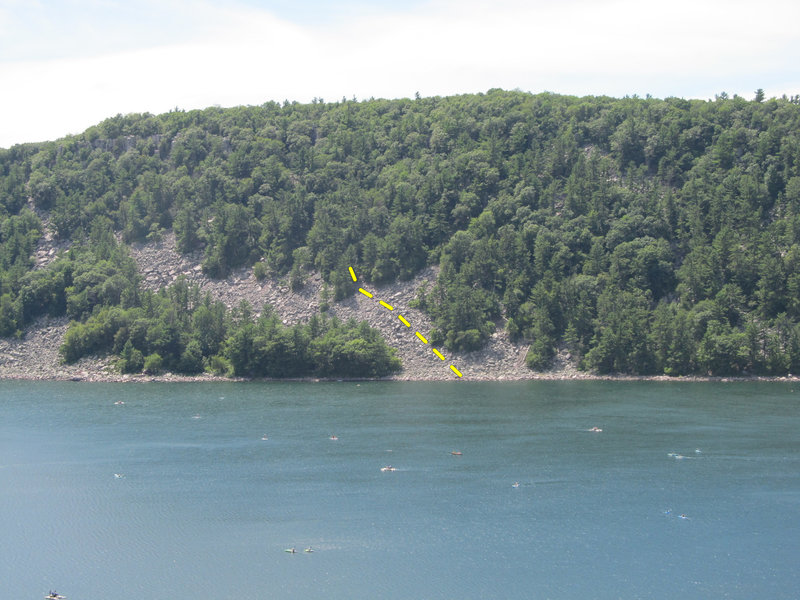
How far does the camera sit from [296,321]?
13788 centimetres

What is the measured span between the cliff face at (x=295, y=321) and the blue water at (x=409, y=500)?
1022 inches

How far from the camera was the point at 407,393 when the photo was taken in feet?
353

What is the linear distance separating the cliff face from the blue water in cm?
2596

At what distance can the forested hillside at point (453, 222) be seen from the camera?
12206 centimetres

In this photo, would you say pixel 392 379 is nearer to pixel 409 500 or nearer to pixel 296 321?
pixel 296 321

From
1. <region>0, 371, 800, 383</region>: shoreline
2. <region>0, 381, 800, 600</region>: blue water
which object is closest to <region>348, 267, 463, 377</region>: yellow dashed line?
<region>0, 371, 800, 383</region>: shoreline

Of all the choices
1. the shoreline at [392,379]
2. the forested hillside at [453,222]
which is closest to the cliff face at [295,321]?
the shoreline at [392,379]

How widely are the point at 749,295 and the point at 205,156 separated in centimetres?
11602

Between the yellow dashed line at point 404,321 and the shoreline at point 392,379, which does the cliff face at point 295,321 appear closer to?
the shoreline at point 392,379

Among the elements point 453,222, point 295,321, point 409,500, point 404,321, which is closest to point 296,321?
point 295,321

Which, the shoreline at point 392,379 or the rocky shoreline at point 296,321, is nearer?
the shoreline at point 392,379

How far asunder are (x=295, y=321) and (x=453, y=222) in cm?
3501

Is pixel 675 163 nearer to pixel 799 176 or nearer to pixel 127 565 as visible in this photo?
pixel 799 176

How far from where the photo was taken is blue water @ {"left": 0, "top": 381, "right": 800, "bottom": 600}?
47.2 metres
